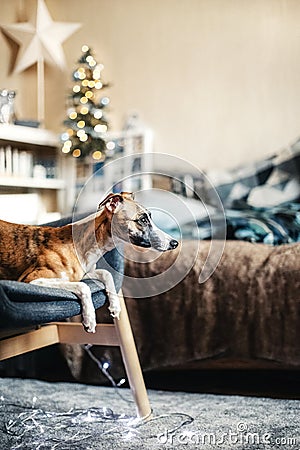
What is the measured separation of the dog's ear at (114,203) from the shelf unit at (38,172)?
6.08 feet

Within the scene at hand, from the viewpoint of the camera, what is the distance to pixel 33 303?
A: 1.57 meters

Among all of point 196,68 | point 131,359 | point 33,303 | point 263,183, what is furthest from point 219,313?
point 196,68

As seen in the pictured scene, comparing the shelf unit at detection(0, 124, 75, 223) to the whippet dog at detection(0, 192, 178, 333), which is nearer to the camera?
the whippet dog at detection(0, 192, 178, 333)

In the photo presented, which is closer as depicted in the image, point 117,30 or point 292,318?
point 292,318

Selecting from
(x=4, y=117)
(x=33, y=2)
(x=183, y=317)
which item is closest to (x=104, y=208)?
(x=183, y=317)

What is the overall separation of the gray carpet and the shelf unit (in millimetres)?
1449

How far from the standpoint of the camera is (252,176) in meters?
→ 3.74

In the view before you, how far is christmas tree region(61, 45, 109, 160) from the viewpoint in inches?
151

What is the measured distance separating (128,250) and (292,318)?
25.2 inches

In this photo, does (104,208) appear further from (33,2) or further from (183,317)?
(33,2)

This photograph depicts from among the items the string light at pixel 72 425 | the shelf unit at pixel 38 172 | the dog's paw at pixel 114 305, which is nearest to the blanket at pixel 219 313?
the string light at pixel 72 425

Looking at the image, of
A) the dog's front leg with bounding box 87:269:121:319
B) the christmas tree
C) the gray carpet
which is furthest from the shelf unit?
the dog's front leg with bounding box 87:269:121:319

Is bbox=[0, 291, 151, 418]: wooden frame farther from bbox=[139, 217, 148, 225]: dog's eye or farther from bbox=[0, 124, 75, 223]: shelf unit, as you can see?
bbox=[0, 124, 75, 223]: shelf unit

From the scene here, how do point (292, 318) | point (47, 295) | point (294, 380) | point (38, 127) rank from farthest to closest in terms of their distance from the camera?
→ point (38, 127)
point (294, 380)
point (292, 318)
point (47, 295)
